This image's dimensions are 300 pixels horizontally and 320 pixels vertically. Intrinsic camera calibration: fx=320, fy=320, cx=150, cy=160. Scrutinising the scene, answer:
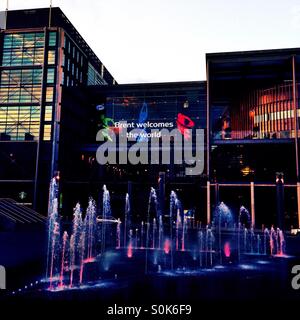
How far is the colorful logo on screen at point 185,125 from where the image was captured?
152 feet

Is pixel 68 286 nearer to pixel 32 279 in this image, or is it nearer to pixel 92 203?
pixel 32 279

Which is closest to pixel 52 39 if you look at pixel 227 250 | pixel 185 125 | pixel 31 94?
pixel 31 94

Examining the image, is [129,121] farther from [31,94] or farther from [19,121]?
[19,121]

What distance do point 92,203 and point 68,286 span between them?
32.7 meters

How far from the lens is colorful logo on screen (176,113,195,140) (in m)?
46.2

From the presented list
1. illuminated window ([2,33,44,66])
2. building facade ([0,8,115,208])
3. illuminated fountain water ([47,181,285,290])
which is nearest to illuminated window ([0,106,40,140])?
building facade ([0,8,115,208])

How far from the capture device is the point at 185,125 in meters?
46.5

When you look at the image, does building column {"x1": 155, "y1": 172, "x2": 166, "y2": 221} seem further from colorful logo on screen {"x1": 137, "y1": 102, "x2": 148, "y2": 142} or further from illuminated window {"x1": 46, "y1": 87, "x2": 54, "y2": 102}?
illuminated window {"x1": 46, "y1": 87, "x2": 54, "y2": 102}

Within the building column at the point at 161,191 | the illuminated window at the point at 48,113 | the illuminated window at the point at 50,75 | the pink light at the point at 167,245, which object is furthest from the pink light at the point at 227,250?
the illuminated window at the point at 50,75

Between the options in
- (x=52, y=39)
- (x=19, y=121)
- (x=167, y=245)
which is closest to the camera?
(x=167, y=245)

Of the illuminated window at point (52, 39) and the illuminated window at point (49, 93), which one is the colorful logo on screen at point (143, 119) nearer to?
the illuminated window at point (49, 93)

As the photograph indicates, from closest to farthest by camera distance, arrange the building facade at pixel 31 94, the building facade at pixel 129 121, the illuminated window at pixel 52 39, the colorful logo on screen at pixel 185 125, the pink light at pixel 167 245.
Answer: the pink light at pixel 167 245 < the building facade at pixel 129 121 < the building facade at pixel 31 94 < the colorful logo on screen at pixel 185 125 < the illuminated window at pixel 52 39

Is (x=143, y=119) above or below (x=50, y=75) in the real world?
below
